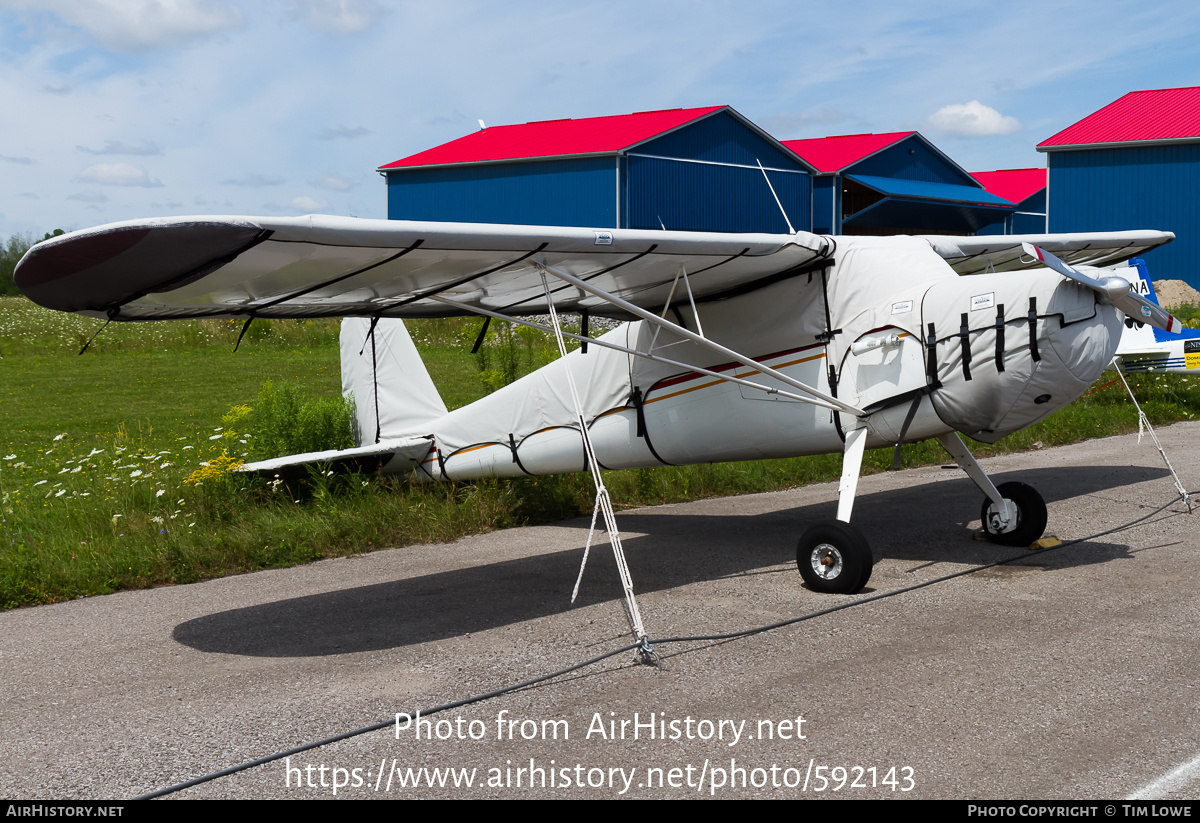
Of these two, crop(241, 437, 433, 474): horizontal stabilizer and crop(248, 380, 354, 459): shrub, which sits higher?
crop(248, 380, 354, 459): shrub

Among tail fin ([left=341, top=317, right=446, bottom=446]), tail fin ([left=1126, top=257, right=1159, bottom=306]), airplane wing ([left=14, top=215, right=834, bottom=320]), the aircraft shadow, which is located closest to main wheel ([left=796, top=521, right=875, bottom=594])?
the aircraft shadow

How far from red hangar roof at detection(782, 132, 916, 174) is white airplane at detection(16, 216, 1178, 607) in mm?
28605

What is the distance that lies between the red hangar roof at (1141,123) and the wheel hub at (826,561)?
31.3 metres

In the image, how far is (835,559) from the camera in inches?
252

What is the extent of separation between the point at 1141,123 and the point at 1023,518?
103 feet

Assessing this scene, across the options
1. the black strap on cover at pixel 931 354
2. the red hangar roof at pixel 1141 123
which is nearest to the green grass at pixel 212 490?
the black strap on cover at pixel 931 354

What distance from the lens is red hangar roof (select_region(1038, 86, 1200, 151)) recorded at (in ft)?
105

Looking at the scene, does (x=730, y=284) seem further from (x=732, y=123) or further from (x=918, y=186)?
(x=918, y=186)

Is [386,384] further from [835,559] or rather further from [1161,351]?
[1161,351]

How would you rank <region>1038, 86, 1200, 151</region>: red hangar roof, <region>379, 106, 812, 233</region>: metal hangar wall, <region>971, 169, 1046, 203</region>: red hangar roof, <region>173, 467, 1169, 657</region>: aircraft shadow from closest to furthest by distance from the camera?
1. <region>173, 467, 1169, 657</region>: aircraft shadow
2. <region>379, 106, 812, 233</region>: metal hangar wall
3. <region>1038, 86, 1200, 151</region>: red hangar roof
4. <region>971, 169, 1046, 203</region>: red hangar roof

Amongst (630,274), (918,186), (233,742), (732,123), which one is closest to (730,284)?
(630,274)

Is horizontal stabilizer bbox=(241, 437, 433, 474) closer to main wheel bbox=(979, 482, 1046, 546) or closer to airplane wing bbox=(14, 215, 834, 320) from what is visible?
airplane wing bbox=(14, 215, 834, 320)

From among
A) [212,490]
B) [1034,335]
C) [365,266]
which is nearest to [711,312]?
[1034,335]

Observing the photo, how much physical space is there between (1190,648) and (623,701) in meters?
2.93
